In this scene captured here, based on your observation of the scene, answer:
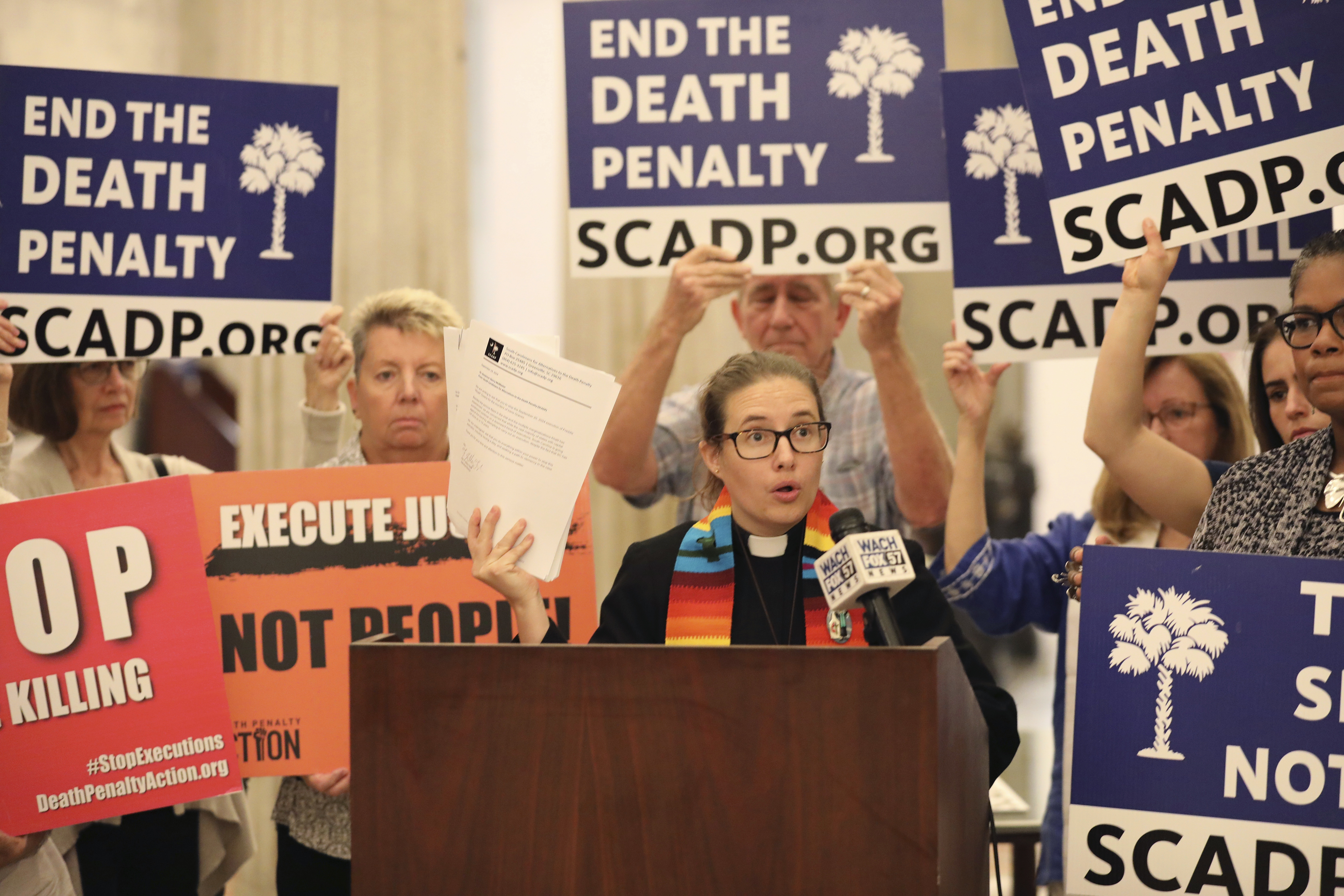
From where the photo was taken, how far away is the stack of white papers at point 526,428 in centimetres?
170

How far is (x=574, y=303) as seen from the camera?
4.75 meters

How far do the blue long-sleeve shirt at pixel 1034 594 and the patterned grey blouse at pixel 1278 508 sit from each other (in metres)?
0.70

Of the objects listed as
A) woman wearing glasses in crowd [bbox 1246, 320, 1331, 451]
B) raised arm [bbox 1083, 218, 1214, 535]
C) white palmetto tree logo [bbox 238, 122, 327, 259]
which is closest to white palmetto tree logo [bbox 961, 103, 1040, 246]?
raised arm [bbox 1083, 218, 1214, 535]

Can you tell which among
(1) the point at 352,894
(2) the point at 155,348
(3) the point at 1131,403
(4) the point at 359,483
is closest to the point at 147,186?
(2) the point at 155,348

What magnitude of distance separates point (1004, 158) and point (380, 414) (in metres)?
1.46

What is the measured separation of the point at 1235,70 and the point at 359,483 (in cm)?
184

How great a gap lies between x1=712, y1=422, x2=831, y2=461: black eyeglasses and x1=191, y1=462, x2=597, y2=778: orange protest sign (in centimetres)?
56

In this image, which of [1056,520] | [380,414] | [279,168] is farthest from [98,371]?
[1056,520]

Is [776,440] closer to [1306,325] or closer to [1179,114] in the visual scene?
[1306,325]

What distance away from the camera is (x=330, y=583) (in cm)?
238

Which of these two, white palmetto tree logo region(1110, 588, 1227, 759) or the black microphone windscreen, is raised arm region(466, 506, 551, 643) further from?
white palmetto tree logo region(1110, 588, 1227, 759)

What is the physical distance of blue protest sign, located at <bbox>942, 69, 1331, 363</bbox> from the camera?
257 centimetres

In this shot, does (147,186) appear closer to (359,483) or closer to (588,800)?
(359,483)

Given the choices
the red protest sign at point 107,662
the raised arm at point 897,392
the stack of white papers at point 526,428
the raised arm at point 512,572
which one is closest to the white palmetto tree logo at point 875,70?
the raised arm at point 897,392
